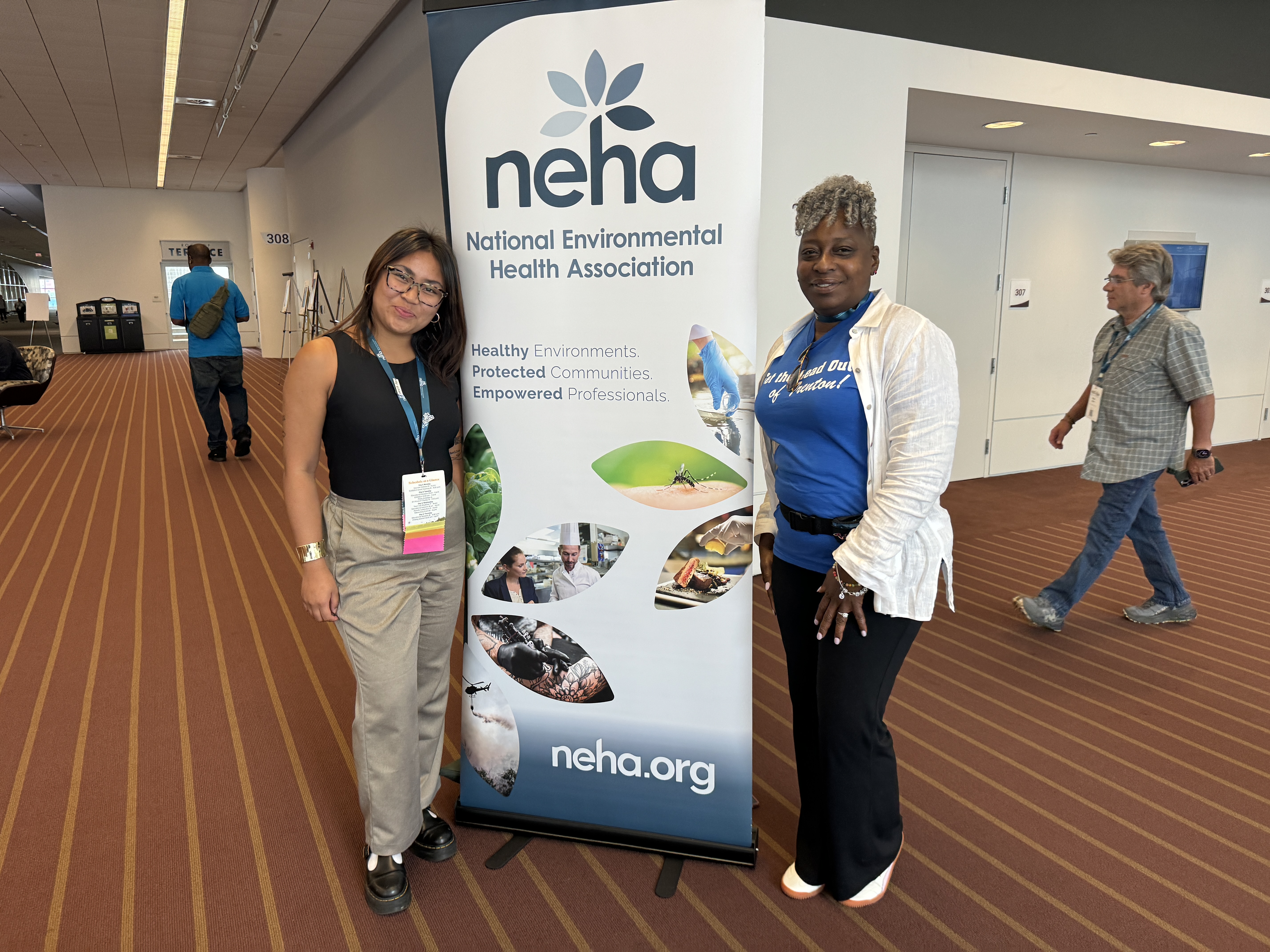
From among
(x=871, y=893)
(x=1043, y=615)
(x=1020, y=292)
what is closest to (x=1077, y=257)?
(x=1020, y=292)

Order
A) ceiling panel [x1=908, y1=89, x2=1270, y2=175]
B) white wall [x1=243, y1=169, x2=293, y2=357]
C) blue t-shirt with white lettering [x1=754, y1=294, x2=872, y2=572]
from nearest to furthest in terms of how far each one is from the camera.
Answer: blue t-shirt with white lettering [x1=754, y1=294, x2=872, y2=572], ceiling panel [x1=908, y1=89, x2=1270, y2=175], white wall [x1=243, y1=169, x2=293, y2=357]

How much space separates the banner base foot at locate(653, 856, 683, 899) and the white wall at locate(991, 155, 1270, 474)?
5591 millimetres

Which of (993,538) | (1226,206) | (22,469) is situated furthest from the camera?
(1226,206)

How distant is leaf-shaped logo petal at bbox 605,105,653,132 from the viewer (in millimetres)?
1852

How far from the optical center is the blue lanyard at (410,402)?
189cm

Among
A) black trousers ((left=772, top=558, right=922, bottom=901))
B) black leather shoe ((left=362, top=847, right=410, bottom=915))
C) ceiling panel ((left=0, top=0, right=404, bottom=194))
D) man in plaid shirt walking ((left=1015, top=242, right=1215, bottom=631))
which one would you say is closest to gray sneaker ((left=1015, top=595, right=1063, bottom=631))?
man in plaid shirt walking ((left=1015, top=242, right=1215, bottom=631))

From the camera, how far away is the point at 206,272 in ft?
22.6

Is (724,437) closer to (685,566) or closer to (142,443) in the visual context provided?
(685,566)

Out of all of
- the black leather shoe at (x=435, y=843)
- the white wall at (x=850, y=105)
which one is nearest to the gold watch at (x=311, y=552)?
the black leather shoe at (x=435, y=843)

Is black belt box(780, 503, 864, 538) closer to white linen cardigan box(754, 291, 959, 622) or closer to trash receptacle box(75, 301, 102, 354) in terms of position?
white linen cardigan box(754, 291, 959, 622)

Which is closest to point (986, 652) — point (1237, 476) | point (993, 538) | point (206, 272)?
point (993, 538)

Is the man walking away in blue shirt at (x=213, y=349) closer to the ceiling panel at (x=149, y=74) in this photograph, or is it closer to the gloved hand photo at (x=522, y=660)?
the ceiling panel at (x=149, y=74)

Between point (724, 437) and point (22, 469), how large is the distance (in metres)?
7.12

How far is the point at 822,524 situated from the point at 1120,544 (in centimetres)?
260
